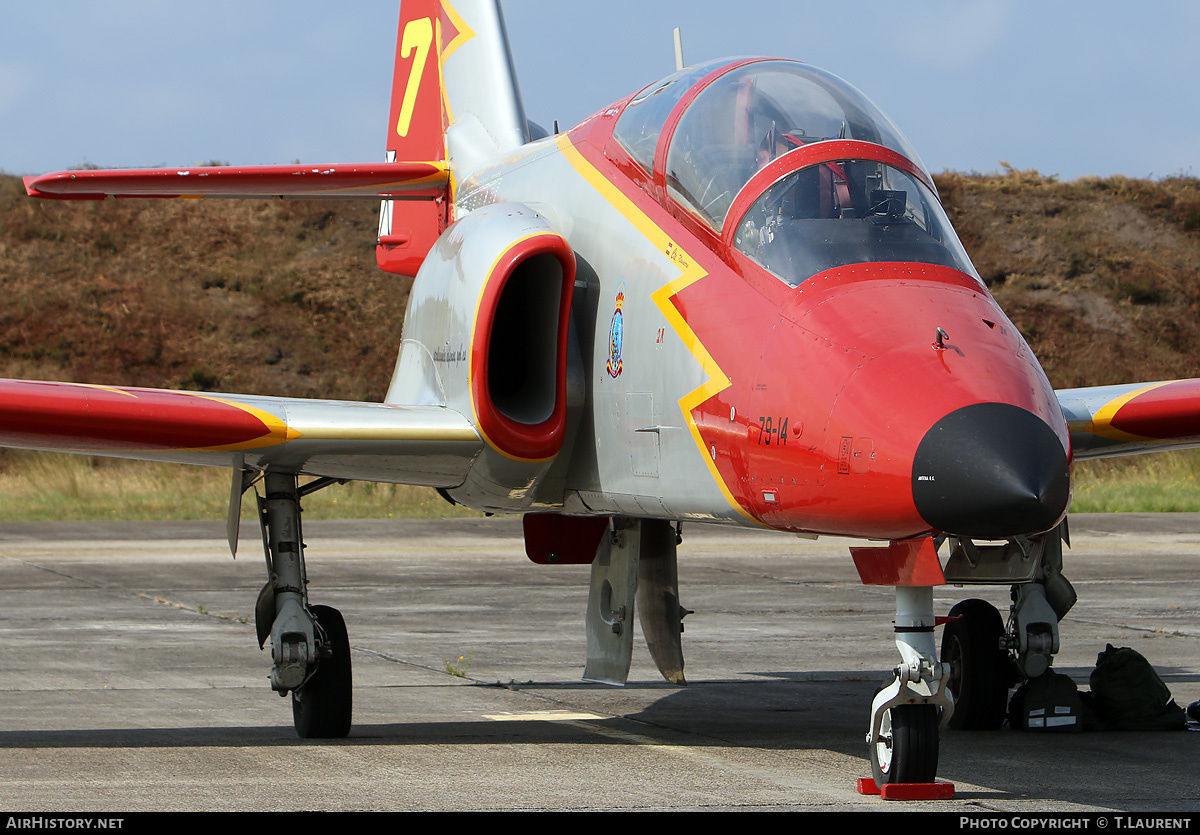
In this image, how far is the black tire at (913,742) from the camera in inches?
241

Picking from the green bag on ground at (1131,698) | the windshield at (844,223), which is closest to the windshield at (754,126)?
the windshield at (844,223)

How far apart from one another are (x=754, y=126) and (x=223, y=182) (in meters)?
4.75

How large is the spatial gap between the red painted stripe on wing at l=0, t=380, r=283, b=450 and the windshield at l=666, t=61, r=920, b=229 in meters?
2.68

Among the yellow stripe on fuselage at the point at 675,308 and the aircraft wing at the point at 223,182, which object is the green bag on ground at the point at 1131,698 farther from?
the aircraft wing at the point at 223,182

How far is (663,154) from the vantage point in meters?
7.57

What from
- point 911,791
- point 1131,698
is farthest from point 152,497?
point 911,791

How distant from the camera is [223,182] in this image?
34.2 ft

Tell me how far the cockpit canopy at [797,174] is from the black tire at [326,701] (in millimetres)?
3393

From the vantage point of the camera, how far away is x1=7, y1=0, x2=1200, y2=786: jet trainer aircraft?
223 inches

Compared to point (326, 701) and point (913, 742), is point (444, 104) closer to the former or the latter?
point (326, 701)

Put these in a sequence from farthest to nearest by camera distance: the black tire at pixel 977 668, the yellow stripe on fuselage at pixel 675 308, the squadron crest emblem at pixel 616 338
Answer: the black tire at pixel 977 668
the squadron crest emblem at pixel 616 338
the yellow stripe on fuselage at pixel 675 308

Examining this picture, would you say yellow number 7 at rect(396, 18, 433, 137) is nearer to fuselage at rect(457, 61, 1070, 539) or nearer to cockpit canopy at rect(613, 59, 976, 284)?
fuselage at rect(457, 61, 1070, 539)

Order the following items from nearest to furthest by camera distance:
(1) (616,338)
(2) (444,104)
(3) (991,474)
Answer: (3) (991,474) < (1) (616,338) < (2) (444,104)
